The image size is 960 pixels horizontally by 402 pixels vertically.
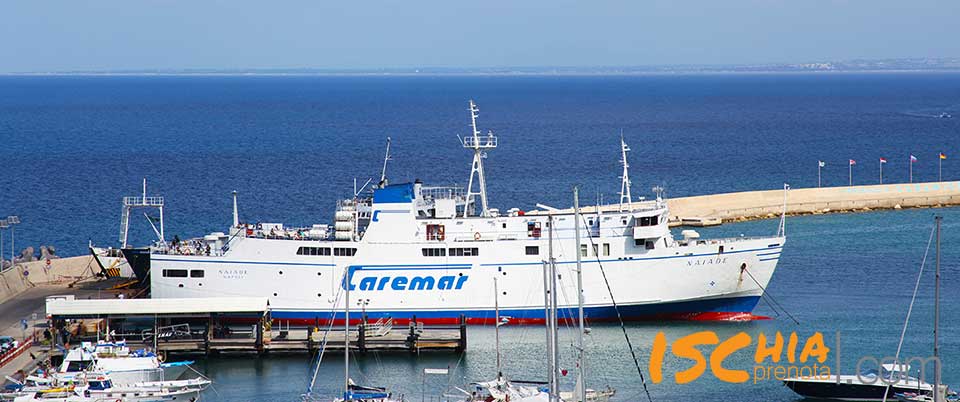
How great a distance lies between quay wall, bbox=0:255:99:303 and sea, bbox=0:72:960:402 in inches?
379

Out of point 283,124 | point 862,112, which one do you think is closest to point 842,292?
point 283,124

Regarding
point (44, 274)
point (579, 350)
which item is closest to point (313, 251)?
point (44, 274)

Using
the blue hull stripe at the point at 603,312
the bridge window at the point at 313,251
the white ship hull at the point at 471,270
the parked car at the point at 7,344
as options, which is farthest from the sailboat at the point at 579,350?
the parked car at the point at 7,344

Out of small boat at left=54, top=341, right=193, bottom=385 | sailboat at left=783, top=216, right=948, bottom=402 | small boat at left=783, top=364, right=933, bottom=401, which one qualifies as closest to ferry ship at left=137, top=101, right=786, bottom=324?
small boat at left=54, top=341, right=193, bottom=385

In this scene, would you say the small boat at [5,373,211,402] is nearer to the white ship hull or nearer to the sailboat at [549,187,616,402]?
the white ship hull

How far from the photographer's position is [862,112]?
174 m

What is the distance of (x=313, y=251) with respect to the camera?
44438mm

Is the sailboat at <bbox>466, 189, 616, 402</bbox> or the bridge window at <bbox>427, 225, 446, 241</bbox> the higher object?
the bridge window at <bbox>427, 225, 446, 241</bbox>

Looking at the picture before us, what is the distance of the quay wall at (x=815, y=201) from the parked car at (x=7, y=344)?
37189mm

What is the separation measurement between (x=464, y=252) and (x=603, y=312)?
15.6 feet

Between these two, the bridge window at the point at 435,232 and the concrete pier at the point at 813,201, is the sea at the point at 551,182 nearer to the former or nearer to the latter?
the concrete pier at the point at 813,201

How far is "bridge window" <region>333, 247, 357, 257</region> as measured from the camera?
146ft

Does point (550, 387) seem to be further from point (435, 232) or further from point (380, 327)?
point (435, 232)

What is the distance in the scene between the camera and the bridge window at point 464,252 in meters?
44.3
